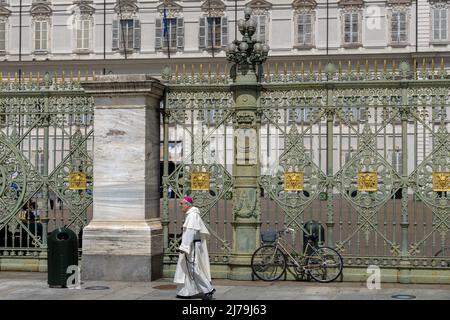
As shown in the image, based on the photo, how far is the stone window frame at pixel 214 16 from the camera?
49219 mm

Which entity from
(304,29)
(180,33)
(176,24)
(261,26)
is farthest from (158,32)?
(304,29)

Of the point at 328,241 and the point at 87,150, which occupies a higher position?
the point at 87,150

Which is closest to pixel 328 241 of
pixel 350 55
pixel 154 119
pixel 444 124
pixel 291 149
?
pixel 291 149

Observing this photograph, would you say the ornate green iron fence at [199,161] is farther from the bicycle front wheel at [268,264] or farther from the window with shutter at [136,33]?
the window with shutter at [136,33]

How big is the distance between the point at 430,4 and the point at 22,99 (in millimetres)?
37573

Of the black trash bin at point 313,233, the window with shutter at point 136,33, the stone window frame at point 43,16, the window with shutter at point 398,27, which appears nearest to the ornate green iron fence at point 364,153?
the black trash bin at point 313,233

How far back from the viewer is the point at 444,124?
1371 cm

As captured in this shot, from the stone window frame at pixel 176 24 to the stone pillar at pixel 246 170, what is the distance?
36066 millimetres

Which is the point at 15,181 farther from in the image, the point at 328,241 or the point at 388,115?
the point at 388,115

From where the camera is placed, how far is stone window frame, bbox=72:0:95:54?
50094 millimetres

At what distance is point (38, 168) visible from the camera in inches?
608

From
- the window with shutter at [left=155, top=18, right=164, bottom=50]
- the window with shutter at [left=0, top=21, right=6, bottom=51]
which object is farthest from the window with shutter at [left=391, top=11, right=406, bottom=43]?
the window with shutter at [left=0, top=21, right=6, bottom=51]

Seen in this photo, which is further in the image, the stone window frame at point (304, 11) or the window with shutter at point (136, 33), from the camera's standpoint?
the window with shutter at point (136, 33)

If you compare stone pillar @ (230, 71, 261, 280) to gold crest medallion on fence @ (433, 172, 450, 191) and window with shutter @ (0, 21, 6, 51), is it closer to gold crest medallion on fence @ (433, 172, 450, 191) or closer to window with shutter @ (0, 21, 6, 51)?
gold crest medallion on fence @ (433, 172, 450, 191)
